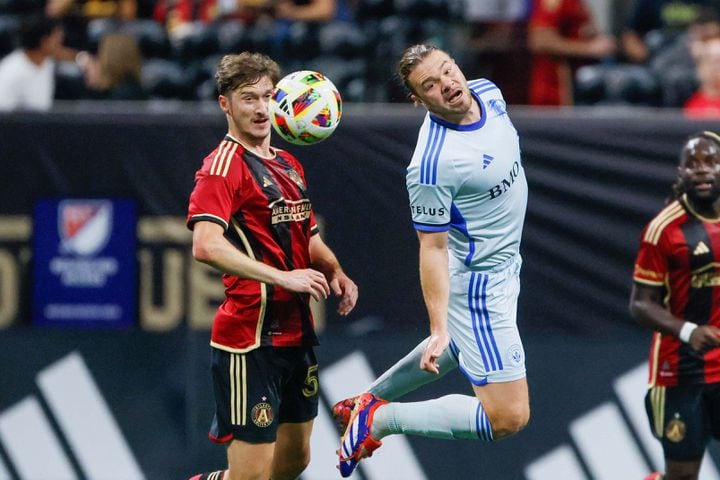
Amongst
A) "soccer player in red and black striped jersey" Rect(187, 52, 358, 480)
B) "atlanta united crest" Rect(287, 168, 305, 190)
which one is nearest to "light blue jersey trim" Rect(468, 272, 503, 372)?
"soccer player in red and black striped jersey" Rect(187, 52, 358, 480)

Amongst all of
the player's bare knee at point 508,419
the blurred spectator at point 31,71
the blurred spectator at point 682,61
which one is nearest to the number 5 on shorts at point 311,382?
the player's bare knee at point 508,419

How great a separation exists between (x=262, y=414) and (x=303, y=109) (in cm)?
135

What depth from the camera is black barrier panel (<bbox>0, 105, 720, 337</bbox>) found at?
8.11 metres

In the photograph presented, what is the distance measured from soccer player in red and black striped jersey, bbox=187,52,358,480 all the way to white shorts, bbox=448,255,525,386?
51 cm

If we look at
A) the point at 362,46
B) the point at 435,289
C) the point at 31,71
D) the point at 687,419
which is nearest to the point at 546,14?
the point at 362,46

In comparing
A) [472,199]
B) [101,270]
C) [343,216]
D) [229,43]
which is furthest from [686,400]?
[229,43]

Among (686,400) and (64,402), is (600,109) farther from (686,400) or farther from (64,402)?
(64,402)

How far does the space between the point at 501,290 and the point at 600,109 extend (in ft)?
12.9

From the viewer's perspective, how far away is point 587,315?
820 centimetres

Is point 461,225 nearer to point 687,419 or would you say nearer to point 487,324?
point 487,324

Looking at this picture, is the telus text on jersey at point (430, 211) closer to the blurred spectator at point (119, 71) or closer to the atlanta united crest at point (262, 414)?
the atlanta united crest at point (262, 414)

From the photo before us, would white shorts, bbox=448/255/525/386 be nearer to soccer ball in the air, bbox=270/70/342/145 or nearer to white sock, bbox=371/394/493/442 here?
white sock, bbox=371/394/493/442

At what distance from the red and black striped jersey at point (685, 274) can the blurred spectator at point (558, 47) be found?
3.49 meters

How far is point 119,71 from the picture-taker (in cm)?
1030
